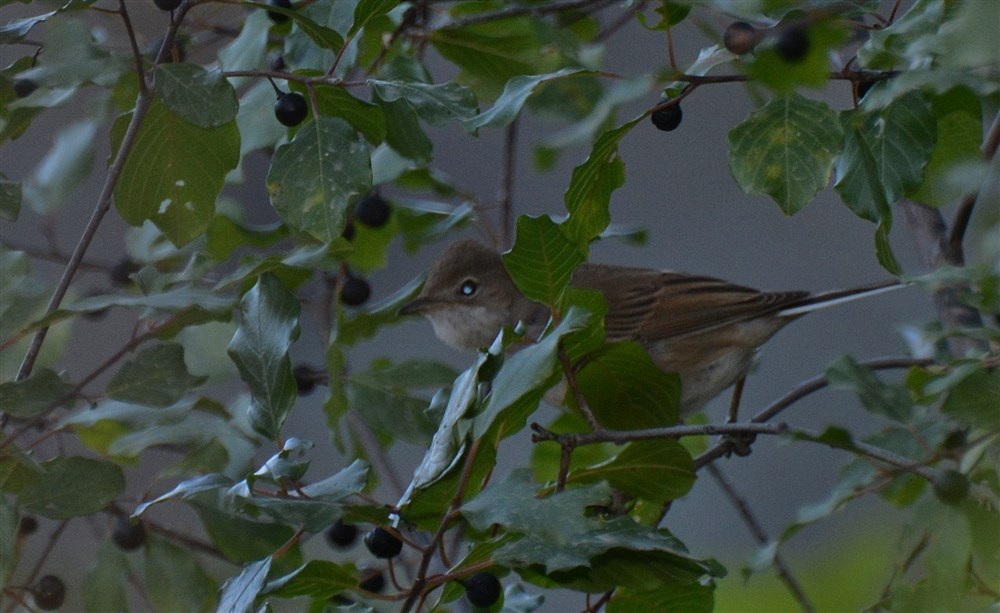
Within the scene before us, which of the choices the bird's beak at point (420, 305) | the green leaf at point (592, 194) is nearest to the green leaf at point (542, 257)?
the green leaf at point (592, 194)

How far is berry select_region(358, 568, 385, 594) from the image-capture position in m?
2.55

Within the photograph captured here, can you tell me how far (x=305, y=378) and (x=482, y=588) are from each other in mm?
1481

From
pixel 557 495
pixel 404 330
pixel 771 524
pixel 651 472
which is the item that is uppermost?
pixel 557 495

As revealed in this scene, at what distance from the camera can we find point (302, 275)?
283cm

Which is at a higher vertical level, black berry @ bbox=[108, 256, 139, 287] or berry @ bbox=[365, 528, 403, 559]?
berry @ bbox=[365, 528, 403, 559]

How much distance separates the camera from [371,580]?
8.69 ft

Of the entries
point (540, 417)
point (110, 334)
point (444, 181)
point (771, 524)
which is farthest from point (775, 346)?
point (444, 181)

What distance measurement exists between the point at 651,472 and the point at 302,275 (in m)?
1.00

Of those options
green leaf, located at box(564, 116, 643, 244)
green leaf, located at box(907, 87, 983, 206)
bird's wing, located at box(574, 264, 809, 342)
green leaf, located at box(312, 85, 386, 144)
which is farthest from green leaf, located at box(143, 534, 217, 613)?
bird's wing, located at box(574, 264, 809, 342)

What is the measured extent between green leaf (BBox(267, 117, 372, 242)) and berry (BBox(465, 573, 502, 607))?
2.27 ft

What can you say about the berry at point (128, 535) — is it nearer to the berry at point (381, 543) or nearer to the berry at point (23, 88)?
the berry at point (381, 543)

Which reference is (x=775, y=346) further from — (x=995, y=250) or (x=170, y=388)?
(x=995, y=250)

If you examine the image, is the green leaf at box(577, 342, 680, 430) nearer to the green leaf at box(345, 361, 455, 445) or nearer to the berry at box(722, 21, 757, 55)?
the green leaf at box(345, 361, 455, 445)

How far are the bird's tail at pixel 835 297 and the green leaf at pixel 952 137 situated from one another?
1.11 feet
